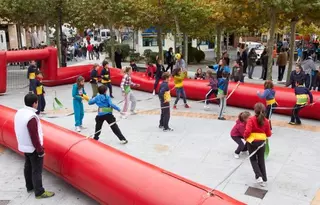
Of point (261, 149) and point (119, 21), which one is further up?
point (119, 21)

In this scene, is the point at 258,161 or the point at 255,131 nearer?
the point at 255,131

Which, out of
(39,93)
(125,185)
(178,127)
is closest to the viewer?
(125,185)

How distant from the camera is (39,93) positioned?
11180 millimetres

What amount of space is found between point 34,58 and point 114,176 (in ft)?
38.8

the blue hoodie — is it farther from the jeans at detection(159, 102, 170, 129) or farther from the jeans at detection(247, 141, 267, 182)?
the jeans at detection(247, 141, 267, 182)

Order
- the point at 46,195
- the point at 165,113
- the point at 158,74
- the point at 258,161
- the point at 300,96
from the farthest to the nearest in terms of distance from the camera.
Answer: the point at 158,74, the point at 300,96, the point at 165,113, the point at 258,161, the point at 46,195

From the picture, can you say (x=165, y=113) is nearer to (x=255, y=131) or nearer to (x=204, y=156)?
(x=204, y=156)

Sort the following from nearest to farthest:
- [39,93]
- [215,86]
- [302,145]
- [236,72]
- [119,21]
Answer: [302,145]
[39,93]
[215,86]
[236,72]
[119,21]

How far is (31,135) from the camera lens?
5625 millimetres

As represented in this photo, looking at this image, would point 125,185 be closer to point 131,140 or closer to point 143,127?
point 131,140

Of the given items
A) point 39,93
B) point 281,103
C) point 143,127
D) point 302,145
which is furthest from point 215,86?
point 39,93

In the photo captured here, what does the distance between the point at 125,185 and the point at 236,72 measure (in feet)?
34.8

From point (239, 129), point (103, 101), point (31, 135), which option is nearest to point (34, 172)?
point (31, 135)

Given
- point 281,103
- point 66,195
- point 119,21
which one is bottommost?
point 66,195
